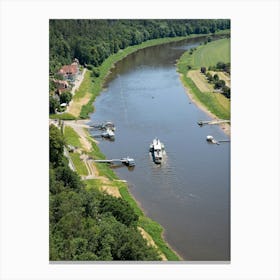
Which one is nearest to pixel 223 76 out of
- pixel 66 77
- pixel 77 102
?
pixel 77 102

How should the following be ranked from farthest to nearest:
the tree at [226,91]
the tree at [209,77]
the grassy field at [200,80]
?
the tree at [209,77], the grassy field at [200,80], the tree at [226,91]

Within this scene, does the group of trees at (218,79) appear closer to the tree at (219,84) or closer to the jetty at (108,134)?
the tree at (219,84)

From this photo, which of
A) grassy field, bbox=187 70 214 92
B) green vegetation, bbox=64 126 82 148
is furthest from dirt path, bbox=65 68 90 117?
grassy field, bbox=187 70 214 92

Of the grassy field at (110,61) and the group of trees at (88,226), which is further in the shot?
the grassy field at (110,61)

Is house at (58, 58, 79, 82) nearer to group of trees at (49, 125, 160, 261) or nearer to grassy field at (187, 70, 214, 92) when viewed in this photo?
grassy field at (187, 70, 214, 92)

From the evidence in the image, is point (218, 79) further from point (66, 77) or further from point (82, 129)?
point (82, 129)

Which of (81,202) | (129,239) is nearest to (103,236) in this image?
(129,239)

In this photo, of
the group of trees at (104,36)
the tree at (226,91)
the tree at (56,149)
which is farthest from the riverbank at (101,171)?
the tree at (226,91)
